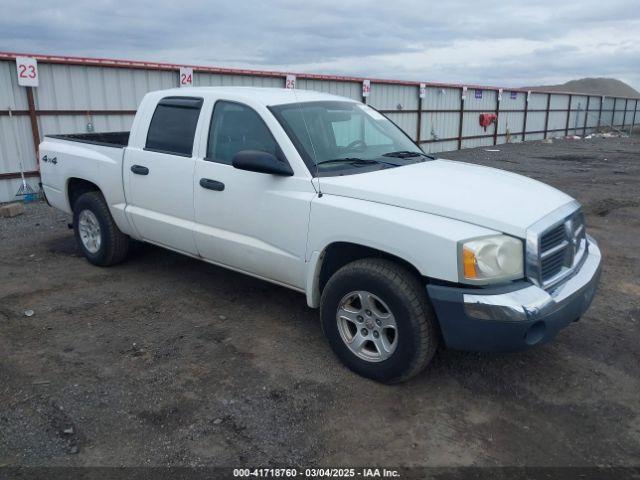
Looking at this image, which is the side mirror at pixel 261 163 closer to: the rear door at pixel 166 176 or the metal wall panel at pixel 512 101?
the rear door at pixel 166 176

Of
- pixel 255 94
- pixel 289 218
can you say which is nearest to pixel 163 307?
pixel 289 218

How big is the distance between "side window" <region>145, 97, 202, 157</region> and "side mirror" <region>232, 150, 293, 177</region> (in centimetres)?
98

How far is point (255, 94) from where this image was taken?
441 centimetres

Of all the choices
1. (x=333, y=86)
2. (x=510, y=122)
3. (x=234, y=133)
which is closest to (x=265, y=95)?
(x=234, y=133)

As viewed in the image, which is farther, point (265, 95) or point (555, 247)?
point (265, 95)

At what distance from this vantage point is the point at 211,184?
438 centimetres

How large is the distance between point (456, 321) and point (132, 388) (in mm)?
2095

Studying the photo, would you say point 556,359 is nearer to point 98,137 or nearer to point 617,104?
point 98,137

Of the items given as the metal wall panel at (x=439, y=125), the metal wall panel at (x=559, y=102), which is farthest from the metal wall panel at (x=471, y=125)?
the metal wall panel at (x=559, y=102)

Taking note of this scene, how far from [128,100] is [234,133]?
28.9 feet

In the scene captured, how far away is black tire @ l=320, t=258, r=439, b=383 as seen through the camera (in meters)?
3.27

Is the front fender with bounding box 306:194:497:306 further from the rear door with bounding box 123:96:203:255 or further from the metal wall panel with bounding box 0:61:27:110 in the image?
the metal wall panel with bounding box 0:61:27:110

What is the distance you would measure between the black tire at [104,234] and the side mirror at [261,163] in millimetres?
2419

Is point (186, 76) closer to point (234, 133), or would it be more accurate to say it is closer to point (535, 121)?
point (234, 133)
